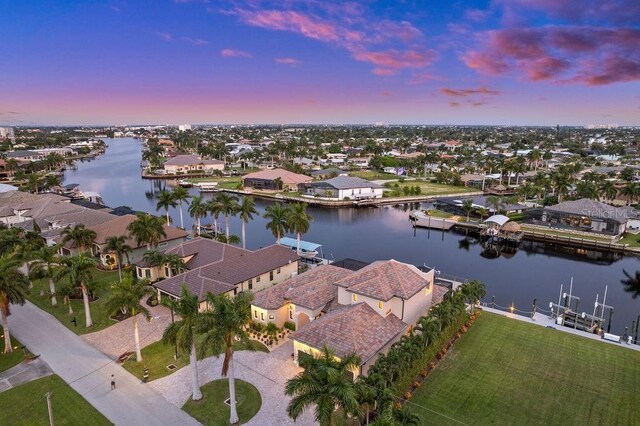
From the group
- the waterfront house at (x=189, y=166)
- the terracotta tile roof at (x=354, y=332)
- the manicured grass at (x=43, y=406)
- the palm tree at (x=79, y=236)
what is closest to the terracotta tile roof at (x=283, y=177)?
the waterfront house at (x=189, y=166)

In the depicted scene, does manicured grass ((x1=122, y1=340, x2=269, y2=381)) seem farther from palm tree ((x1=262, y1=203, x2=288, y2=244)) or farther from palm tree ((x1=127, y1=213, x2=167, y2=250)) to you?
palm tree ((x1=262, y1=203, x2=288, y2=244))

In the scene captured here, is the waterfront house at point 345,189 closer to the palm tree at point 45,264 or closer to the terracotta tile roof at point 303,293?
the terracotta tile roof at point 303,293

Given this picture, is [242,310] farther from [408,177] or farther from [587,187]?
[408,177]

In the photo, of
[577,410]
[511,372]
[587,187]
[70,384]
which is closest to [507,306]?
[511,372]

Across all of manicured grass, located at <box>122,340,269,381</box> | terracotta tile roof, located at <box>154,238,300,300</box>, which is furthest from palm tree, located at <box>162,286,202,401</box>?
terracotta tile roof, located at <box>154,238,300,300</box>

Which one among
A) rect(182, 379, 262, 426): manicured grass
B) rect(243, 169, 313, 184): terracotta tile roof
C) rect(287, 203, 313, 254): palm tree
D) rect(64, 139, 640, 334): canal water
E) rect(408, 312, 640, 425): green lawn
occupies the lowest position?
rect(64, 139, 640, 334): canal water
